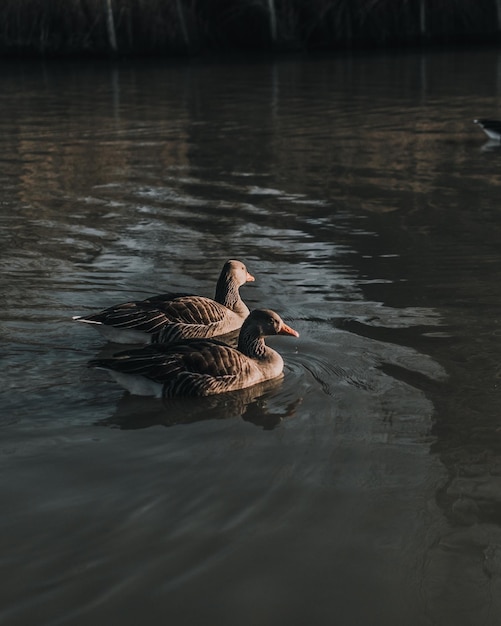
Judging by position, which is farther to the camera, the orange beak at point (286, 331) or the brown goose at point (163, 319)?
the brown goose at point (163, 319)

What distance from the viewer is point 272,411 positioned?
8.53m

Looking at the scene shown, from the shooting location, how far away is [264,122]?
82.6 feet

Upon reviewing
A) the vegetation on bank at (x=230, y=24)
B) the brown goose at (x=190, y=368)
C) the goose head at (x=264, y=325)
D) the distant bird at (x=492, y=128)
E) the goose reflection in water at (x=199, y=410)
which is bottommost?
the goose reflection in water at (x=199, y=410)

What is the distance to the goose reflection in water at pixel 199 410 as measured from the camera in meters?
8.25

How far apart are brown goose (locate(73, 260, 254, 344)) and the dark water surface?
32 centimetres

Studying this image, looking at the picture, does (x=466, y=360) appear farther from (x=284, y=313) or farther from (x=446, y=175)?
(x=446, y=175)

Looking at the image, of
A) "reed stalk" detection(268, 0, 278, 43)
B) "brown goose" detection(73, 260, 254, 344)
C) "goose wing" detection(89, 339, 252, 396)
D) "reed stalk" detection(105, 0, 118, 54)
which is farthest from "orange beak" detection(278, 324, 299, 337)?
"reed stalk" detection(268, 0, 278, 43)

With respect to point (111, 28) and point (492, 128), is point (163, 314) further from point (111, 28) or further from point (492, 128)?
point (111, 28)

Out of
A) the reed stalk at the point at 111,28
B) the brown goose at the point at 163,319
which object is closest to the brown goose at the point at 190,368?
the brown goose at the point at 163,319

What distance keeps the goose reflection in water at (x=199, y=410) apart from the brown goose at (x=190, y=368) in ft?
0.24

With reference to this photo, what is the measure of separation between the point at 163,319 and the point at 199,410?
5.11 ft

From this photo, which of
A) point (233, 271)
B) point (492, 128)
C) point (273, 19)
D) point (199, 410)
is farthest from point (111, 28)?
point (199, 410)

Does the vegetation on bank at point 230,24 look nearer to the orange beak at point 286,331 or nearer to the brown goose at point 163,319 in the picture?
the brown goose at point 163,319

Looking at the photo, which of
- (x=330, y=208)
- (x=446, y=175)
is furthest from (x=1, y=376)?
(x=446, y=175)
